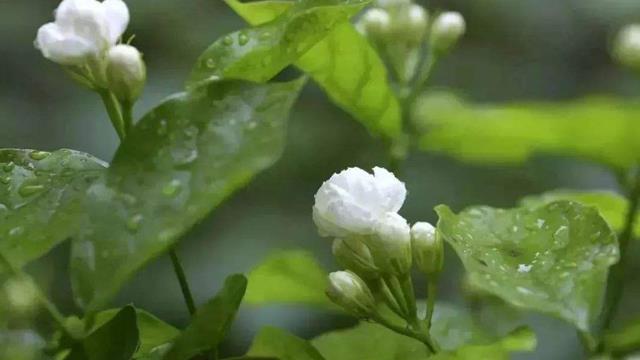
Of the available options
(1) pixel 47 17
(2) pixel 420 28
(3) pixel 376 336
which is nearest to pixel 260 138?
(3) pixel 376 336

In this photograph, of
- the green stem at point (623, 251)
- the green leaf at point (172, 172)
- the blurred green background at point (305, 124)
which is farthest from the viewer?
the blurred green background at point (305, 124)

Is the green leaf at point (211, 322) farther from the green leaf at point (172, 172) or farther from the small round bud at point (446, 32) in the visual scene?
the small round bud at point (446, 32)

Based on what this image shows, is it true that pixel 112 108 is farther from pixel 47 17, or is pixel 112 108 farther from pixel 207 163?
pixel 47 17

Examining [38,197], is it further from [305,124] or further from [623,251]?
[305,124]

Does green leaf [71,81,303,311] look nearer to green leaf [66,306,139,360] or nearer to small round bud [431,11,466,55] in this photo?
green leaf [66,306,139,360]

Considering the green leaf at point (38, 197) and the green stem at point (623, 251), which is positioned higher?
the green leaf at point (38, 197)

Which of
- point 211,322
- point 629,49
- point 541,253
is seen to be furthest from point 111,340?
point 629,49

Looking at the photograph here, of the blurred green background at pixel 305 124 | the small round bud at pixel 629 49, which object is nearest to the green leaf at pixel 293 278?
the small round bud at pixel 629 49
